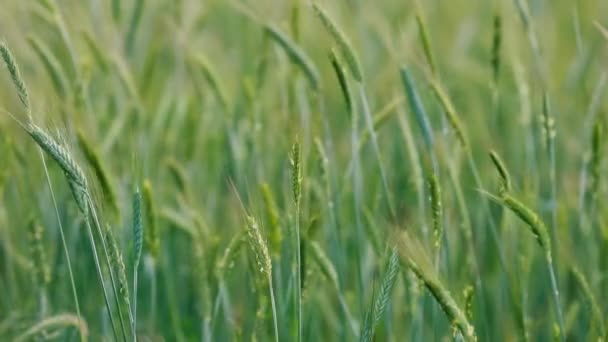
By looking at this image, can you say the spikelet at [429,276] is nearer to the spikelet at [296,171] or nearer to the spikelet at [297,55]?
the spikelet at [296,171]

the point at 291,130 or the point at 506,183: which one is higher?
the point at 291,130

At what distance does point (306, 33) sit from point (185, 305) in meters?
1.44

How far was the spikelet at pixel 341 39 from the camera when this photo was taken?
1.61 m

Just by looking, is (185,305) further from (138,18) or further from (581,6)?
(581,6)

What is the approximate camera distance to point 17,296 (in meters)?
2.01

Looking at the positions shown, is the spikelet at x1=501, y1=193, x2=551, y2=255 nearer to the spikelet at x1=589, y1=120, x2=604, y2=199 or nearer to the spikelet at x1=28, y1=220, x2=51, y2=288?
the spikelet at x1=589, y1=120, x2=604, y2=199

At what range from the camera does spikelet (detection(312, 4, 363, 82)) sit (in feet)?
5.29

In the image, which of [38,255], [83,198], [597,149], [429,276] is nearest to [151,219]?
[38,255]

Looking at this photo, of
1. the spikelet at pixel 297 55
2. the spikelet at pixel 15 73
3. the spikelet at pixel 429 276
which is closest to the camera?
the spikelet at pixel 429 276

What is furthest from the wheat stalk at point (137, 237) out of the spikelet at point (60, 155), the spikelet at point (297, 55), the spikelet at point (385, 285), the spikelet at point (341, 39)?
the spikelet at point (297, 55)

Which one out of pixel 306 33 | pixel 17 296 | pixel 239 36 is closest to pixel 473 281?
pixel 17 296

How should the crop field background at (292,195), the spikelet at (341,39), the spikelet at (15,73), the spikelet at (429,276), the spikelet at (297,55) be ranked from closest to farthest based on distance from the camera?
the spikelet at (429,276)
the spikelet at (15,73)
the crop field background at (292,195)
the spikelet at (341,39)
the spikelet at (297,55)

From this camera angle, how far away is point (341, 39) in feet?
5.34

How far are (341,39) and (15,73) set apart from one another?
537 mm
